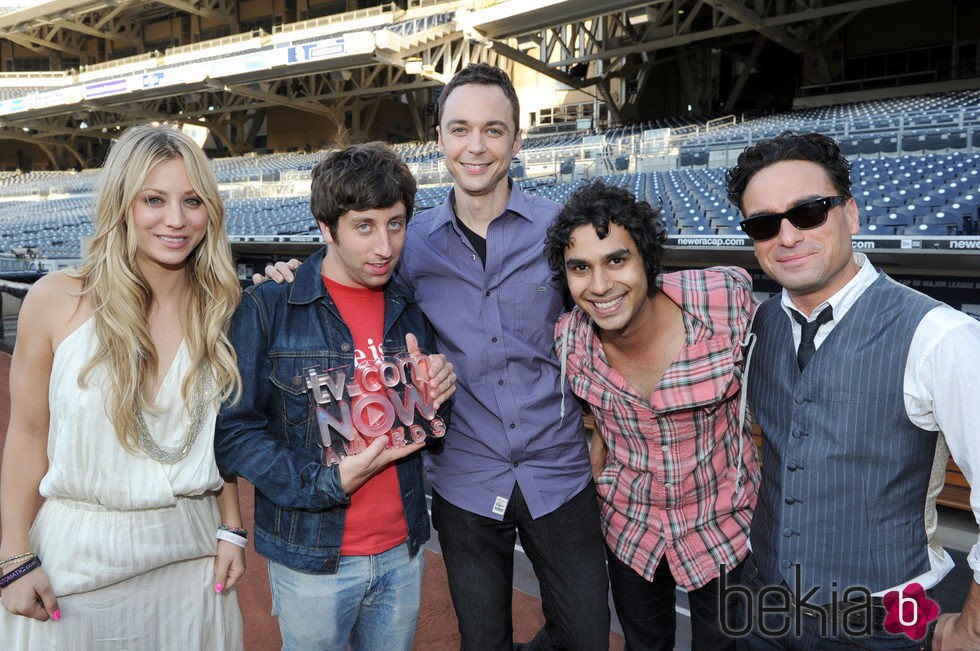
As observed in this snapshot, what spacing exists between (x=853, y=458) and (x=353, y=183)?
5.00ft

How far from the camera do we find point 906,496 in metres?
1.62

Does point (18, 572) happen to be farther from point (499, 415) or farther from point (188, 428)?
point (499, 415)

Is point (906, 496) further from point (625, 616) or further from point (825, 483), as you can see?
point (625, 616)

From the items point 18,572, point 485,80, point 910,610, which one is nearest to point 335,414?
point 18,572

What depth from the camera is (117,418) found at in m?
1.71

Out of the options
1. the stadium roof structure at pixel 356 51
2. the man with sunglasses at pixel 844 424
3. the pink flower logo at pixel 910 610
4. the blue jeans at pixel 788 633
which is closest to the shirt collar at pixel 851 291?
the man with sunglasses at pixel 844 424

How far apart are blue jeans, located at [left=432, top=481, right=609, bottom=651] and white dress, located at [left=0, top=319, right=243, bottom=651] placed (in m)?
0.80

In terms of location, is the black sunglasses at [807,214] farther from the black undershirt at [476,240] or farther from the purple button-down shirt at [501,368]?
the black undershirt at [476,240]

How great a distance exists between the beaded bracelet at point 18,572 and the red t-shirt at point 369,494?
83 centimetres

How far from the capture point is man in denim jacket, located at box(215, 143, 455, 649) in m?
1.75

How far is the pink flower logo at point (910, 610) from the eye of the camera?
1.64 metres

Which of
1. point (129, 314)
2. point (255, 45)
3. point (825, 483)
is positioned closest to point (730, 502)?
point (825, 483)

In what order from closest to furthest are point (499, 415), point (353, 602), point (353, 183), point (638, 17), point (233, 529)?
point (353, 183) < point (353, 602) < point (233, 529) < point (499, 415) < point (638, 17)

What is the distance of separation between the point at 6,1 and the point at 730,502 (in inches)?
2166
